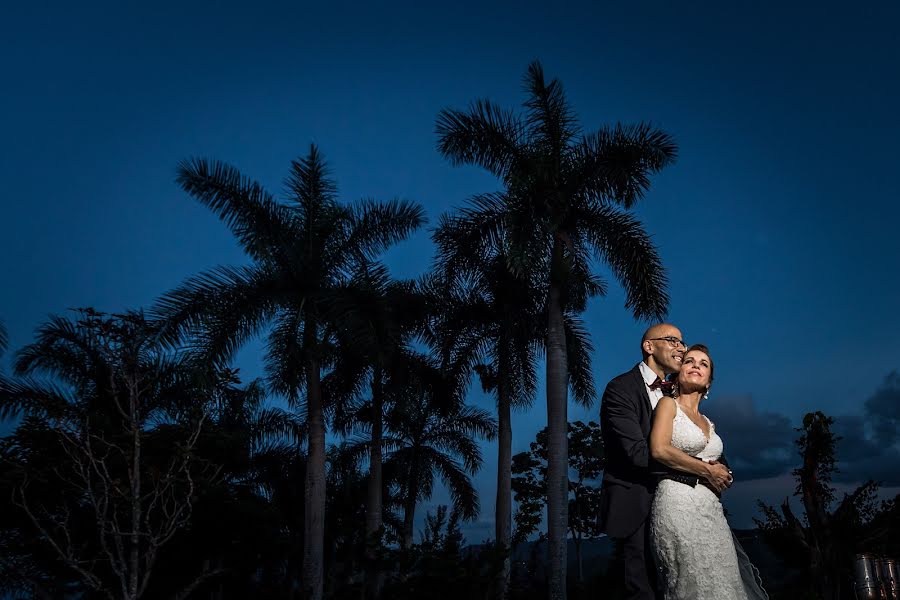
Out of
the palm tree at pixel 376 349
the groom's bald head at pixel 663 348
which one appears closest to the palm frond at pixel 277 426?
the palm tree at pixel 376 349

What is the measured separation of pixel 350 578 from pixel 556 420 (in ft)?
27.0

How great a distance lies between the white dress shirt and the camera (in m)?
4.89

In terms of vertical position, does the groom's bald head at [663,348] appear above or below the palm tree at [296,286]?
below

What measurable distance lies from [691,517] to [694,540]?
124 millimetres

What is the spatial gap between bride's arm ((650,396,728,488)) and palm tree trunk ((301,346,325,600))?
1445 cm

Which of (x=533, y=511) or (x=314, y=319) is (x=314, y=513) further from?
(x=533, y=511)

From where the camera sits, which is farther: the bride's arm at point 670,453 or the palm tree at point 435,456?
the palm tree at point 435,456

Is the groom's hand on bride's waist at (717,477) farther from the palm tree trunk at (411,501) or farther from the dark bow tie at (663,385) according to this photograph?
the palm tree trunk at (411,501)

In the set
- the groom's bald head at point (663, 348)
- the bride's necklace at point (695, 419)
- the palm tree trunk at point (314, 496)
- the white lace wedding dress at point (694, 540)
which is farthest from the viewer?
the palm tree trunk at point (314, 496)

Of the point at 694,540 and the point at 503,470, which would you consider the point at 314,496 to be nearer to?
the point at 503,470

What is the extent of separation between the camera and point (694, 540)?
4309 mm

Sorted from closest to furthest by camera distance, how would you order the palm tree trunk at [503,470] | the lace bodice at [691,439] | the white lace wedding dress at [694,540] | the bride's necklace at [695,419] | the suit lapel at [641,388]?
the white lace wedding dress at [694,540], the lace bodice at [691,439], the bride's necklace at [695,419], the suit lapel at [641,388], the palm tree trunk at [503,470]

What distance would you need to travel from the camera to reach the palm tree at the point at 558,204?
1869 centimetres

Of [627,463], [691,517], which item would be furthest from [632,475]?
[691,517]
